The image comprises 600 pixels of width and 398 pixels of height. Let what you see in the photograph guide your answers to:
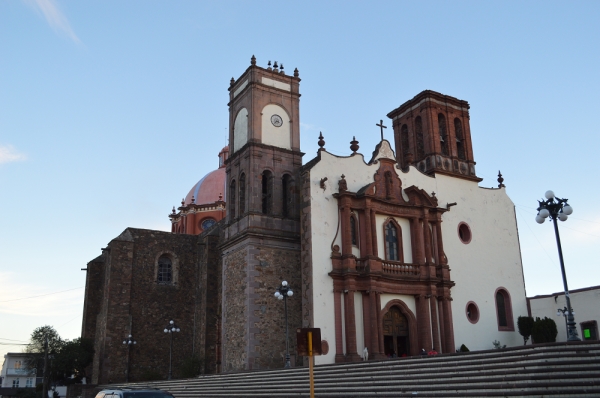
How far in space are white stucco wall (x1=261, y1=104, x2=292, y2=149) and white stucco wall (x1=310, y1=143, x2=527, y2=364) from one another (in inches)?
145

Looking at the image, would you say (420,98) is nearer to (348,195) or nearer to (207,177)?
(348,195)

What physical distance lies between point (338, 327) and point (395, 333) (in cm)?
319

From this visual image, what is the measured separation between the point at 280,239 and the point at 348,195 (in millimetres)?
3945

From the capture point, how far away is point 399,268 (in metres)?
27.0

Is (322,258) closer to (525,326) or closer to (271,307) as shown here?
(271,307)

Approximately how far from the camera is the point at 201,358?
99.1 feet

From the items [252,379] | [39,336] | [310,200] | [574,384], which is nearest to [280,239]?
[310,200]

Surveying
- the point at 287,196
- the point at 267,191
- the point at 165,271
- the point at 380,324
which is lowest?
the point at 380,324

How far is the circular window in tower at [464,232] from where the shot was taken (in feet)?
99.0

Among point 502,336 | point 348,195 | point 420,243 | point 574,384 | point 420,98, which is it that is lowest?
point 574,384

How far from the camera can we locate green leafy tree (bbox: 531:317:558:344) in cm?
2659

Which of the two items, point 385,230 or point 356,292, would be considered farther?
point 385,230

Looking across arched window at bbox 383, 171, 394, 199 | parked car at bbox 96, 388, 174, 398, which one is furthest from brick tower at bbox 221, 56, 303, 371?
parked car at bbox 96, 388, 174, 398

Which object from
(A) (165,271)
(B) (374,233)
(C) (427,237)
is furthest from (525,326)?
(A) (165,271)
